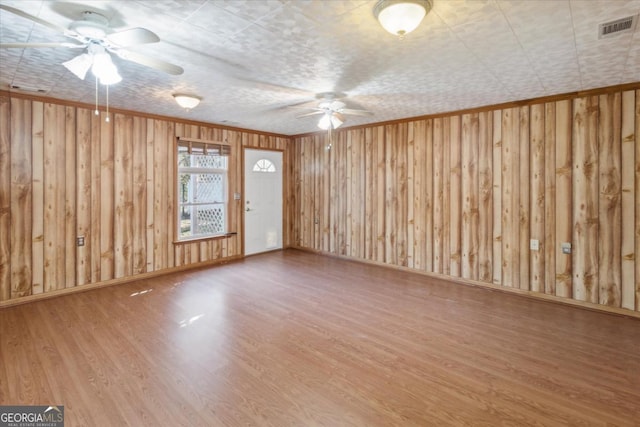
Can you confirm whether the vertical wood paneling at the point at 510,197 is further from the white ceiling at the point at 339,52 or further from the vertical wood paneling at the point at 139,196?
the vertical wood paneling at the point at 139,196

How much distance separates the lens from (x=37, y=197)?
4.08m

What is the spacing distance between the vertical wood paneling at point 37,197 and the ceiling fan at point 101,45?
87.7 inches

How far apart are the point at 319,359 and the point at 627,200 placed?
150 inches

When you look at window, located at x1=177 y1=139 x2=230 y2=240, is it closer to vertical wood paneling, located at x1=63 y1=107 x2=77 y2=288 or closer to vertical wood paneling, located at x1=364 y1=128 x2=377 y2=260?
vertical wood paneling, located at x1=63 y1=107 x2=77 y2=288

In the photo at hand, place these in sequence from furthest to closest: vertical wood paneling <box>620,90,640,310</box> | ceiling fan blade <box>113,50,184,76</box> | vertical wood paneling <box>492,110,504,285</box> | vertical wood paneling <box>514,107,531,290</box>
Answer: vertical wood paneling <box>492,110,504,285</box> → vertical wood paneling <box>514,107,531,290</box> → vertical wood paneling <box>620,90,640,310</box> → ceiling fan blade <box>113,50,184,76</box>

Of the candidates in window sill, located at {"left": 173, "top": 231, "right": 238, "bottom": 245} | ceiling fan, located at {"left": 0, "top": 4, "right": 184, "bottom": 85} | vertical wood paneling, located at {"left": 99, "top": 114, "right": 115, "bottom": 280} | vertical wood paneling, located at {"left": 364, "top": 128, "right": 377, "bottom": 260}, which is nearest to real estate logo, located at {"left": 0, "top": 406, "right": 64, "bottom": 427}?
ceiling fan, located at {"left": 0, "top": 4, "right": 184, "bottom": 85}

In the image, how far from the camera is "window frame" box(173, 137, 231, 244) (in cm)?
541

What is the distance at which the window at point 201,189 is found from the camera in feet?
18.3

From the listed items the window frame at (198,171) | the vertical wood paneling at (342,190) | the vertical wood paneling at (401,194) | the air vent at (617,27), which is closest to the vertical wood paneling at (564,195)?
the air vent at (617,27)

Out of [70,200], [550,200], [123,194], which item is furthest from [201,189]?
[550,200]

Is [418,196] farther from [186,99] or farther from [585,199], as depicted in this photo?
[186,99]

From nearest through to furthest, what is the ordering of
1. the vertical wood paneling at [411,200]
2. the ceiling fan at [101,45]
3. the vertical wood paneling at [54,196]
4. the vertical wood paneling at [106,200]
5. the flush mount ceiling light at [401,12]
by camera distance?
the flush mount ceiling light at [401,12] < the ceiling fan at [101,45] < the vertical wood paneling at [54,196] < the vertical wood paneling at [106,200] < the vertical wood paneling at [411,200]

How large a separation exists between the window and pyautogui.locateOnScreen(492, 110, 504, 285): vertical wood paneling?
175 inches

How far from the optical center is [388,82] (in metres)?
3.49
